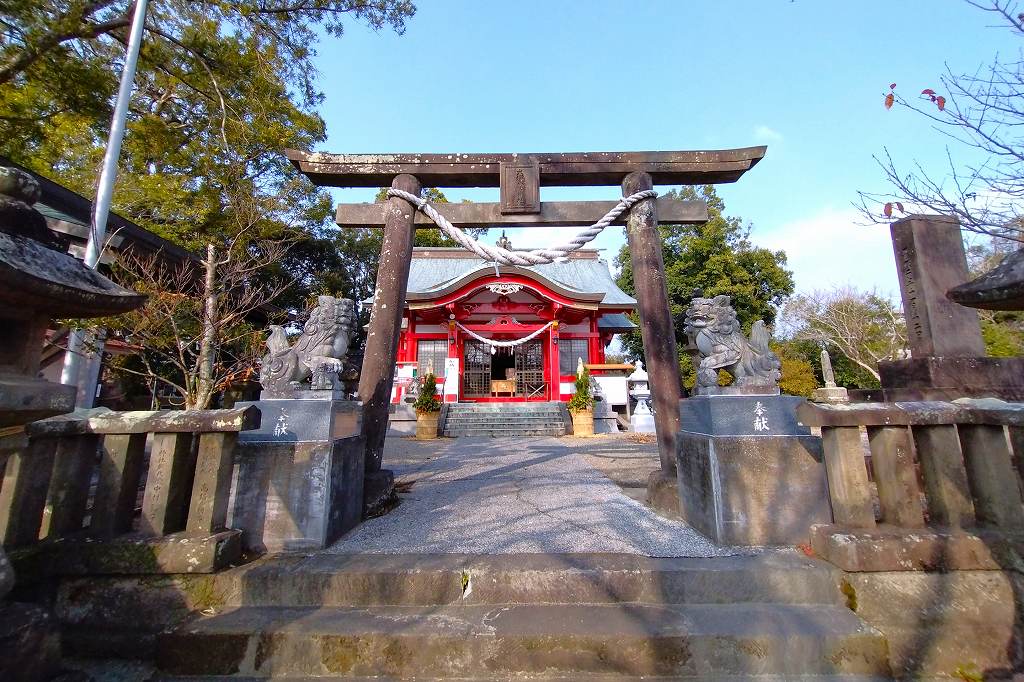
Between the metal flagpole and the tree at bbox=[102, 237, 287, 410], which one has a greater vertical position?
the metal flagpole

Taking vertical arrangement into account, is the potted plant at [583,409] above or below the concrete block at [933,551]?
above

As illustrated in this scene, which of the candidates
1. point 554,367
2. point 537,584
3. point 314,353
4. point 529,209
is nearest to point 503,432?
point 554,367

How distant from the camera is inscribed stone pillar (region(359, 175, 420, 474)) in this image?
3578mm

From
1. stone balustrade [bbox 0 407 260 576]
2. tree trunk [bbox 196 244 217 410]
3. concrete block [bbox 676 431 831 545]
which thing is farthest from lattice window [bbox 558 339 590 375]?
stone balustrade [bbox 0 407 260 576]

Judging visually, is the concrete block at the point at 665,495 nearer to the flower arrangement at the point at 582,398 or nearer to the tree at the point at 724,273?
the flower arrangement at the point at 582,398

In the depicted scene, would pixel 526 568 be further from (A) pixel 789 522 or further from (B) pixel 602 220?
(B) pixel 602 220

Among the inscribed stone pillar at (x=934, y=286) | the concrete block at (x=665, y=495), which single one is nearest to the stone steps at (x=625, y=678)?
the concrete block at (x=665, y=495)

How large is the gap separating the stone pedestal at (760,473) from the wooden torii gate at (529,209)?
0.92 meters

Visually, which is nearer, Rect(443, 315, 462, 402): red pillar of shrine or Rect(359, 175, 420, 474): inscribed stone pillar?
Rect(359, 175, 420, 474): inscribed stone pillar

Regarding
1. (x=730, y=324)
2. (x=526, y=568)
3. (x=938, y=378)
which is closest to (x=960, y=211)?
(x=730, y=324)

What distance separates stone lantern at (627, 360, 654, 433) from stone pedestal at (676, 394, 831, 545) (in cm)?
934

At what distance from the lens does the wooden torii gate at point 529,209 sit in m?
3.68

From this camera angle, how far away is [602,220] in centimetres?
398

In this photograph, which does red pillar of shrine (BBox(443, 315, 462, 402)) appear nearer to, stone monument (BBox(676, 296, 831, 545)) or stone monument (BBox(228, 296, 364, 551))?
stone monument (BBox(228, 296, 364, 551))
